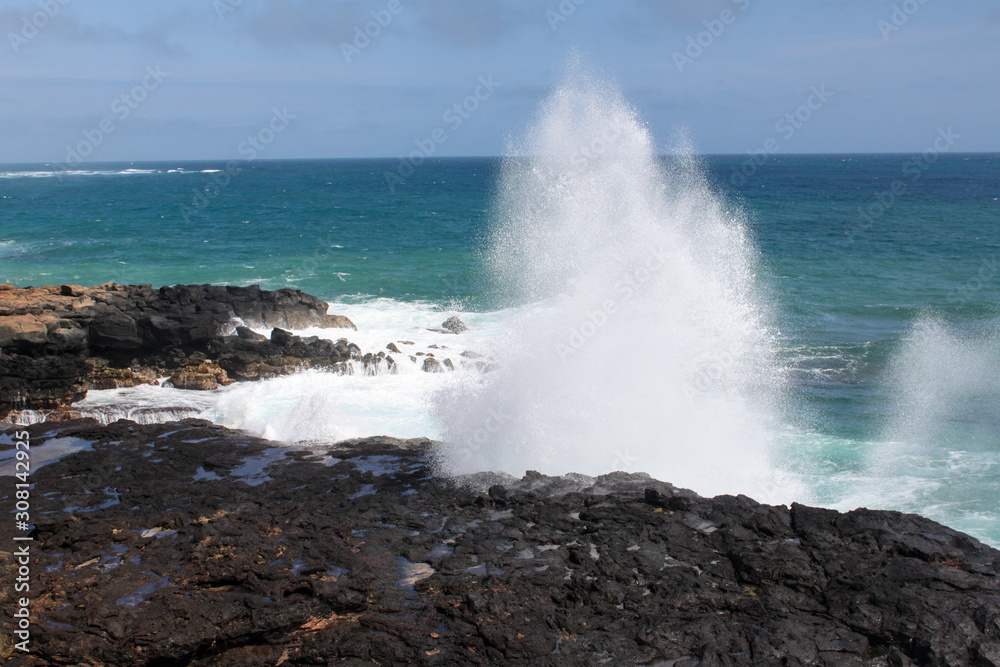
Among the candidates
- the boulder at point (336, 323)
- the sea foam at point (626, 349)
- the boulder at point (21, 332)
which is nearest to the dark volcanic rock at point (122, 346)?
the boulder at point (21, 332)

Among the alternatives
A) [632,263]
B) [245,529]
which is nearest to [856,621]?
[245,529]

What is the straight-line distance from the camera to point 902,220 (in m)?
49.4

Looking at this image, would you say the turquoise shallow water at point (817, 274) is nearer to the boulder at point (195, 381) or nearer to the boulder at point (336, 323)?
the boulder at point (336, 323)

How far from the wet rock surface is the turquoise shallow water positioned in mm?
3907

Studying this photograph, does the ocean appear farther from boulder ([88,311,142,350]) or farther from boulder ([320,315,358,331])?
boulder ([88,311,142,350])

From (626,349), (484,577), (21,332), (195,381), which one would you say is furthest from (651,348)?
(21,332)

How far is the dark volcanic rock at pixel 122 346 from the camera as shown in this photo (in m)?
16.2

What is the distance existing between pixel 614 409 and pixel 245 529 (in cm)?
683

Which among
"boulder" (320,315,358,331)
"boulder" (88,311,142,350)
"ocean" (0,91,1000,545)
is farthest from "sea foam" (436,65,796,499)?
"boulder" (88,311,142,350)

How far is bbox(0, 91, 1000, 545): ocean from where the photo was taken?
12695 mm

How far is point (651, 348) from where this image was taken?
15.3 metres

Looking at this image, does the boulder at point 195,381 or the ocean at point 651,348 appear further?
the boulder at point 195,381

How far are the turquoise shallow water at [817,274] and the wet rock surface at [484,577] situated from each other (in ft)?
12.8

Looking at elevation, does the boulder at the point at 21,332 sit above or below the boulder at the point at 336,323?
below
